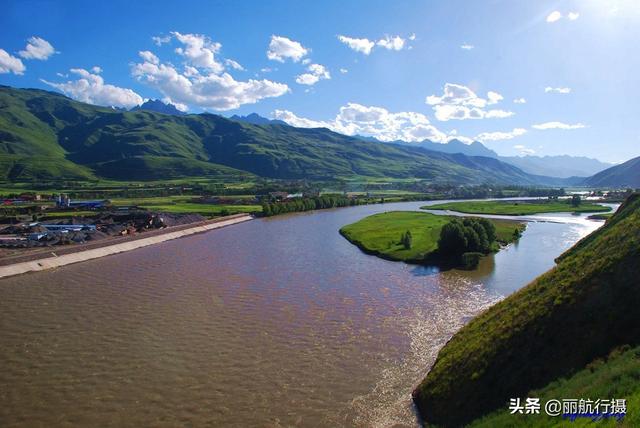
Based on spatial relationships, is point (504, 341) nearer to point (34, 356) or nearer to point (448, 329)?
point (448, 329)

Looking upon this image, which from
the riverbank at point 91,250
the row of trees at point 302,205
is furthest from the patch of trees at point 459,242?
the row of trees at point 302,205

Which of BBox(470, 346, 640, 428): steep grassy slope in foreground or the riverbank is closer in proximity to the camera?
BBox(470, 346, 640, 428): steep grassy slope in foreground

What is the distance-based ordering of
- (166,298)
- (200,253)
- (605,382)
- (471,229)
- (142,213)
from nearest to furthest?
(605,382)
(166,298)
(471,229)
(200,253)
(142,213)

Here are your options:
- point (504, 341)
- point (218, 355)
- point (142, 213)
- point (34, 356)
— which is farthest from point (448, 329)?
point (142, 213)

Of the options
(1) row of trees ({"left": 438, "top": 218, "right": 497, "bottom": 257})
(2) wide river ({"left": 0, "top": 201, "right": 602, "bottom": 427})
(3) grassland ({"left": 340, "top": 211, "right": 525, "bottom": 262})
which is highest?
(1) row of trees ({"left": 438, "top": 218, "right": 497, "bottom": 257})

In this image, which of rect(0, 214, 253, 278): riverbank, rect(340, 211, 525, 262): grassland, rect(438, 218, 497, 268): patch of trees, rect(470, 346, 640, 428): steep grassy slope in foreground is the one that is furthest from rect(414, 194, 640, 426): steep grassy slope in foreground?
rect(0, 214, 253, 278): riverbank

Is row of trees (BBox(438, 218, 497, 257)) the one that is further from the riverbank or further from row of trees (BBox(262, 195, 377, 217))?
row of trees (BBox(262, 195, 377, 217))

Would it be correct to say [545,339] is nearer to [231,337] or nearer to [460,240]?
[231,337]
